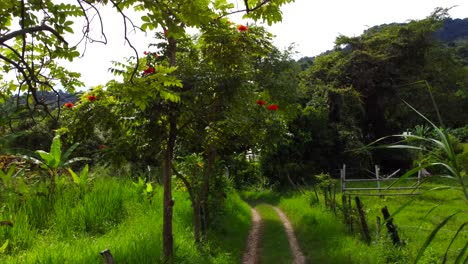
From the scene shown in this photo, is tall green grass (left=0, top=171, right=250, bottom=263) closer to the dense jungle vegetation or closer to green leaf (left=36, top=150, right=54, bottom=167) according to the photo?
the dense jungle vegetation

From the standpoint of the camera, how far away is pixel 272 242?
36.7ft

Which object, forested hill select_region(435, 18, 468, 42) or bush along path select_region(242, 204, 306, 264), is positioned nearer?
bush along path select_region(242, 204, 306, 264)

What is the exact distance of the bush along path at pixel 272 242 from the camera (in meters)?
9.63

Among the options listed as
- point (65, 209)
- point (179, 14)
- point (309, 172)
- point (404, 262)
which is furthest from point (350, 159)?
point (179, 14)

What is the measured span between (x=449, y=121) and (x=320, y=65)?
30.7 ft

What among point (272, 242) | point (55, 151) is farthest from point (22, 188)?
point (272, 242)

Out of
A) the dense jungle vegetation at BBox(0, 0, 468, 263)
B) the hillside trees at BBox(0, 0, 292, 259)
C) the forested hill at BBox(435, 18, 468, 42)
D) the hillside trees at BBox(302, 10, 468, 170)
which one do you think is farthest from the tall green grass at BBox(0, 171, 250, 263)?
the forested hill at BBox(435, 18, 468, 42)

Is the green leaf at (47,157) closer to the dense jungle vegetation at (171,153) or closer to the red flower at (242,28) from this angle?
the dense jungle vegetation at (171,153)

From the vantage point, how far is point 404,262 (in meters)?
7.38

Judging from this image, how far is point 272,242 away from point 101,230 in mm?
5053

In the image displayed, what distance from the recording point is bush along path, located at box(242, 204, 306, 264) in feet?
31.6

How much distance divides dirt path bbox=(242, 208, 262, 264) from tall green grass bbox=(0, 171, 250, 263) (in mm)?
199

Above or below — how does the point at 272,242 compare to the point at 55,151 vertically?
below

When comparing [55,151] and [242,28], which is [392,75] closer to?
[242,28]
